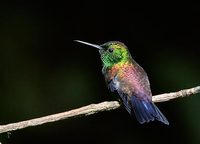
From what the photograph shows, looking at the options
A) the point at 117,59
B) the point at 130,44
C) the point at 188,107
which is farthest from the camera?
the point at 130,44

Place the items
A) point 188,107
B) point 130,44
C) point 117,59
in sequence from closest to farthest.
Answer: point 117,59, point 188,107, point 130,44

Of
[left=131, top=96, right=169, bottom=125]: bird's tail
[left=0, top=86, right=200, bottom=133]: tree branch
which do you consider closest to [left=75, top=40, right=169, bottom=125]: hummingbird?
[left=131, top=96, right=169, bottom=125]: bird's tail

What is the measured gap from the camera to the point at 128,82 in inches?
142

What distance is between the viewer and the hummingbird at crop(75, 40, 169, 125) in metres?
3.38

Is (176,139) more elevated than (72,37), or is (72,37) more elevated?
(72,37)

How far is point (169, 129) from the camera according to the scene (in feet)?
16.5

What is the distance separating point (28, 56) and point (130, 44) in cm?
87

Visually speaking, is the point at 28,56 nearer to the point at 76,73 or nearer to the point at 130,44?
the point at 76,73

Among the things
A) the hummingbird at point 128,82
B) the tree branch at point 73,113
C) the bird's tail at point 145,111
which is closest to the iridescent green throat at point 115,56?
the hummingbird at point 128,82

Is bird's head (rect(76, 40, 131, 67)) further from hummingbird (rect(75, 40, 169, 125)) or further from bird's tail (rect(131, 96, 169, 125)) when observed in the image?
bird's tail (rect(131, 96, 169, 125))

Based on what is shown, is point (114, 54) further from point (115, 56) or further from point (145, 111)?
point (145, 111)

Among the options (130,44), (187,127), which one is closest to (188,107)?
(187,127)

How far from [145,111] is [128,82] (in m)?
0.31

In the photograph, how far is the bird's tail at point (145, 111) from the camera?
130 inches
